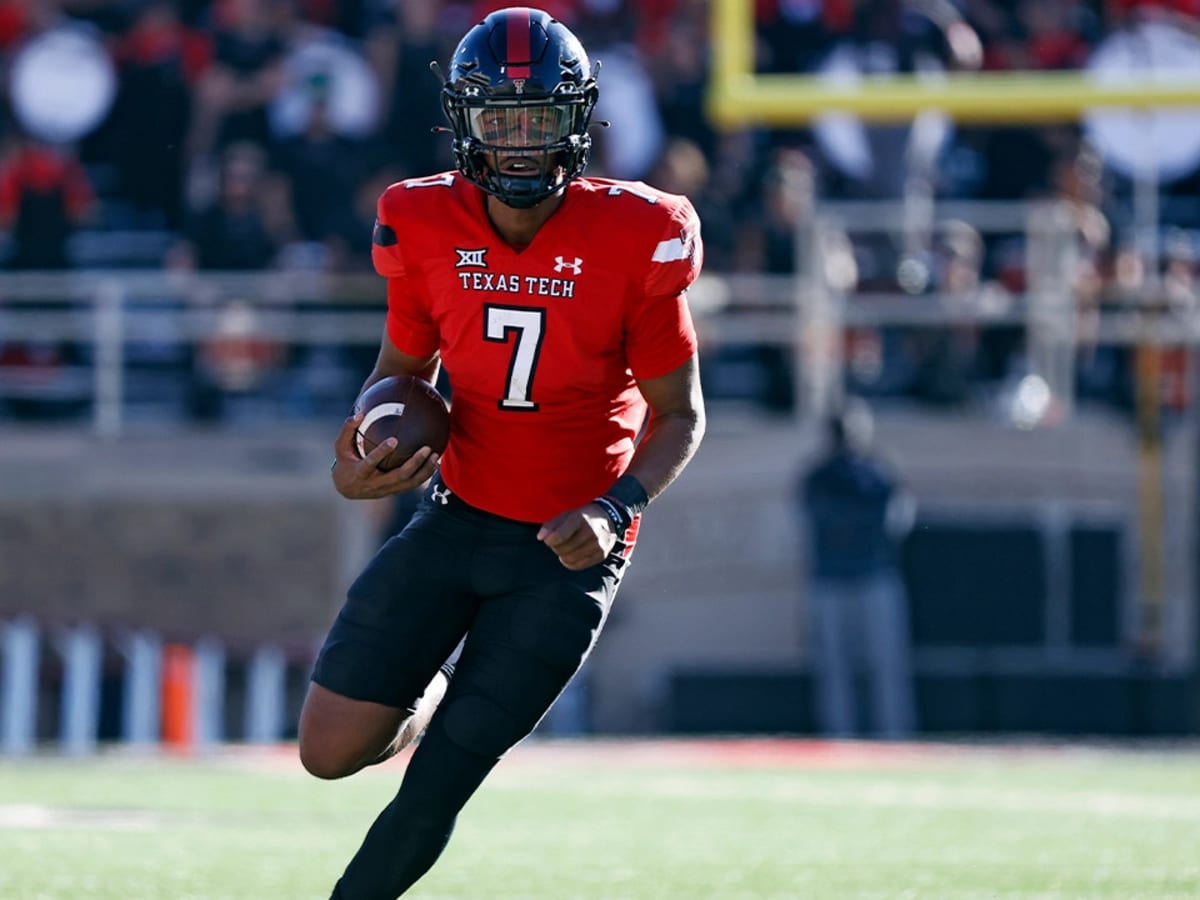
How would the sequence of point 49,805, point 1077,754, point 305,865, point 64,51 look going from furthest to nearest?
point 64,51 < point 1077,754 < point 49,805 < point 305,865

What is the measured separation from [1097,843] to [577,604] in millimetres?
3259

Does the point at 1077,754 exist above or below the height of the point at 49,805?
below

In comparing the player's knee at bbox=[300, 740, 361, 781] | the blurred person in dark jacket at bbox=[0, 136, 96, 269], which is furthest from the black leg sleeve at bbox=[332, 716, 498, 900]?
the blurred person in dark jacket at bbox=[0, 136, 96, 269]

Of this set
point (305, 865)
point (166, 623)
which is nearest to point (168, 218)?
point (166, 623)

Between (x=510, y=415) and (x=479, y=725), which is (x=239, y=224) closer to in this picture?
(x=510, y=415)

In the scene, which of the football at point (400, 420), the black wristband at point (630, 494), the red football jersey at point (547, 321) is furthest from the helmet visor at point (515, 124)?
the black wristband at point (630, 494)

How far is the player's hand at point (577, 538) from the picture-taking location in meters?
4.47

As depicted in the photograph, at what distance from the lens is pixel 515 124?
4723 mm

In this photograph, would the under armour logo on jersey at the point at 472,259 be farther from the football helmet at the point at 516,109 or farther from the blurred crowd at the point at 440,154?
→ the blurred crowd at the point at 440,154

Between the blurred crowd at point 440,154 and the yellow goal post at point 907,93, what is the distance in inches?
57.7

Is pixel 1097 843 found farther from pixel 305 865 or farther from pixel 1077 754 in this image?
pixel 1077 754

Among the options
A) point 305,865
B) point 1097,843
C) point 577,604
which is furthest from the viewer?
point 1097,843

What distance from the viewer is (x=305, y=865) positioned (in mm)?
6648

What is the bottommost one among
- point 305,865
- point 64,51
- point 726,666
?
point 726,666
